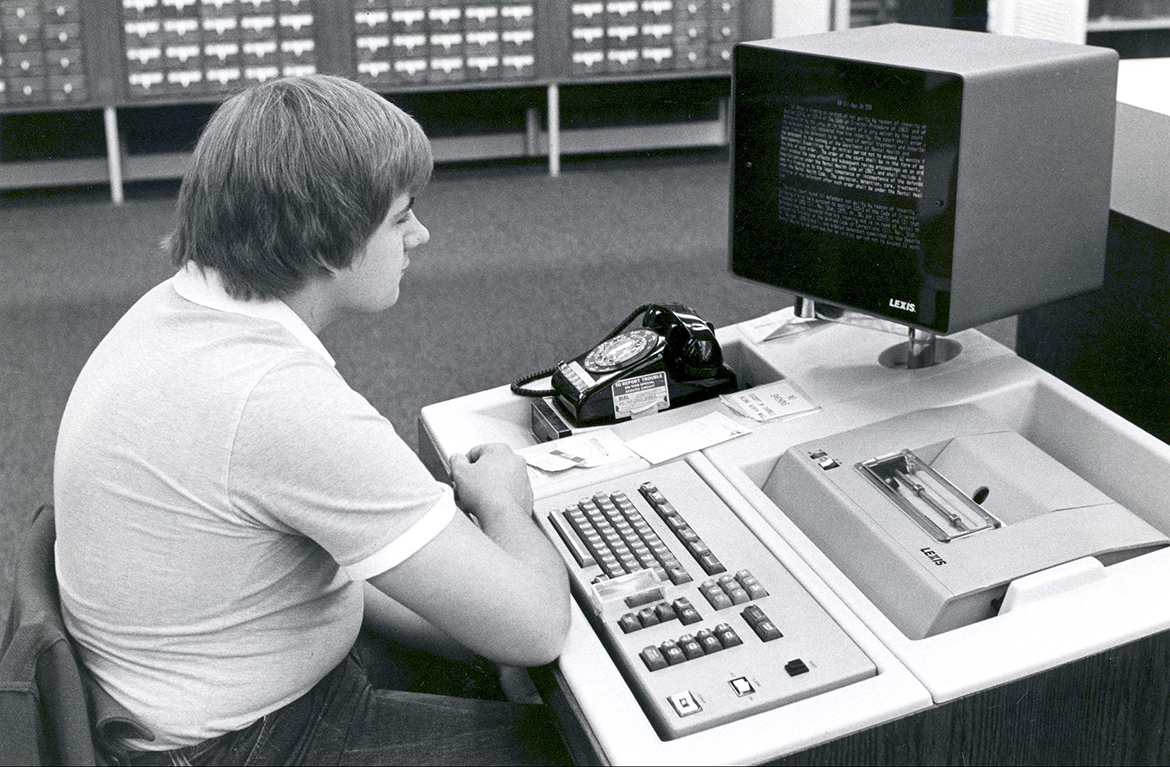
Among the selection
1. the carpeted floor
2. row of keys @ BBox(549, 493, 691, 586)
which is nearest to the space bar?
row of keys @ BBox(549, 493, 691, 586)

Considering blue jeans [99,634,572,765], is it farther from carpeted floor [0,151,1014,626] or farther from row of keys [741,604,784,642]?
carpeted floor [0,151,1014,626]

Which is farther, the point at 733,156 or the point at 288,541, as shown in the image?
the point at 733,156

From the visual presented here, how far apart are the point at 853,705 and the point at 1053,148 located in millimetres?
766

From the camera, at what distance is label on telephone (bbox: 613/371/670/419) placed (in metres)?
1.74

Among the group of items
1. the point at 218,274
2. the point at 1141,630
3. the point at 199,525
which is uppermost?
the point at 218,274

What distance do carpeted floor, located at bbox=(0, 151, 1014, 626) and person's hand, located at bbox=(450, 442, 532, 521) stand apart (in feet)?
5.29

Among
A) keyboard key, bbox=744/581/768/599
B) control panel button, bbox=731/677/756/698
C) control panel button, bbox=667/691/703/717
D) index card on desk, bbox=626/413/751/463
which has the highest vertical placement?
index card on desk, bbox=626/413/751/463

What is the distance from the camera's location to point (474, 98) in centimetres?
557

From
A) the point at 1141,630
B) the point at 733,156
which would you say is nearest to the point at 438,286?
the point at 733,156

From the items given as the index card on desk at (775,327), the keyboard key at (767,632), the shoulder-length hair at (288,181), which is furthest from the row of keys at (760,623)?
the index card on desk at (775,327)

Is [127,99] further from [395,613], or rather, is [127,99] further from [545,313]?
[395,613]

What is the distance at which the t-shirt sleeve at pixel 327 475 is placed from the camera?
1.16 meters

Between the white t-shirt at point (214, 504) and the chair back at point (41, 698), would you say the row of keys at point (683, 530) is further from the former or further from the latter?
the chair back at point (41, 698)

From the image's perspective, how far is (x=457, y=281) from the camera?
171 inches
